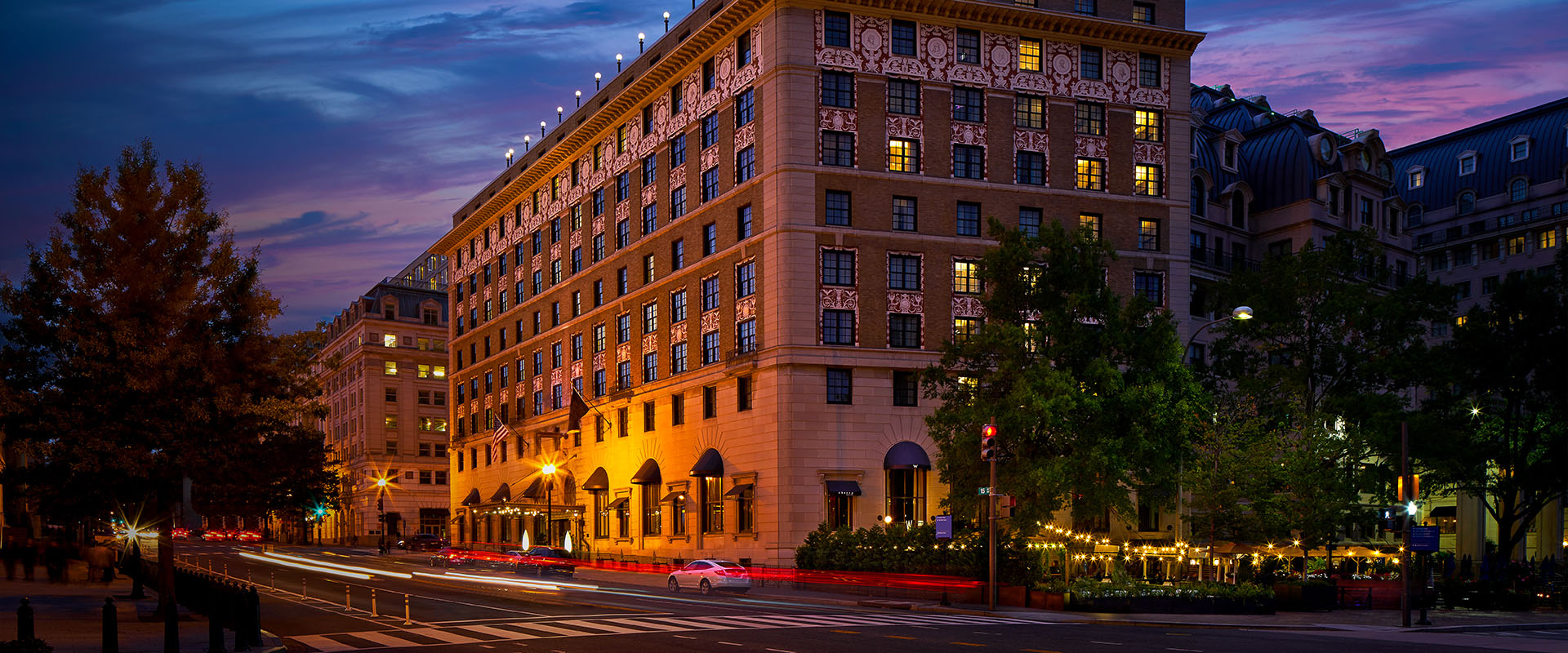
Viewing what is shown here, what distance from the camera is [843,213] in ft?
204

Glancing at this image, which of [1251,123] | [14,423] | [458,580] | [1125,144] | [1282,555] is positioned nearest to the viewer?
[14,423]

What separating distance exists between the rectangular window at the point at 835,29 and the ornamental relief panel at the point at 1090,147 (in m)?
12.6

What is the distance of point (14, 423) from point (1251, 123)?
80101mm

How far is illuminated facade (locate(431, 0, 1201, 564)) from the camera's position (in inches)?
2400

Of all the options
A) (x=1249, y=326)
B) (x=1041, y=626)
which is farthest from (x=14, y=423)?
(x=1249, y=326)

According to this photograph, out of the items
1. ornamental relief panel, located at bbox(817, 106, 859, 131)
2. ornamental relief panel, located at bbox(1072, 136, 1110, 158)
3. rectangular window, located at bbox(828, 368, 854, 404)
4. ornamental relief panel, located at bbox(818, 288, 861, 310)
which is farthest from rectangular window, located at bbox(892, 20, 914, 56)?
rectangular window, located at bbox(828, 368, 854, 404)

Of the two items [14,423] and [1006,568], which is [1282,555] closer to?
[1006,568]

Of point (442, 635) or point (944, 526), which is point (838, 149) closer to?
point (944, 526)

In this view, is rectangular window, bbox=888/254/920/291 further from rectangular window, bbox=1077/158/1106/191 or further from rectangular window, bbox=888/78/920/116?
rectangular window, bbox=1077/158/1106/191

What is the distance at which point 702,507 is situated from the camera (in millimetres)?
67375

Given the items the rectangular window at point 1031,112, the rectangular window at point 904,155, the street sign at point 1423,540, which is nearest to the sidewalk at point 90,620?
the street sign at point 1423,540

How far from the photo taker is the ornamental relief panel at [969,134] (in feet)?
208

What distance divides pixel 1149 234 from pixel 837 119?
17.5 meters

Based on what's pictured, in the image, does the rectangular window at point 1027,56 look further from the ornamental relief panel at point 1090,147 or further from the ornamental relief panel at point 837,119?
the ornamental relief panel at point 837,119
